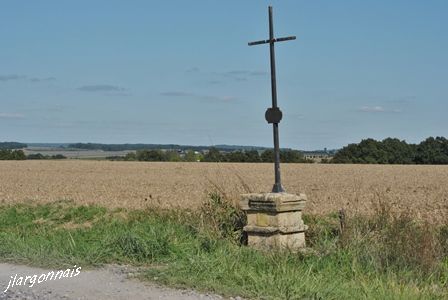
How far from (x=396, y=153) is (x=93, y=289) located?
250 ft

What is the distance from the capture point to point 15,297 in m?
7.64

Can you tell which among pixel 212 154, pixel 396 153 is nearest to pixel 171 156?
pixel 396 153

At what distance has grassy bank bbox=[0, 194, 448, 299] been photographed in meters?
7.85

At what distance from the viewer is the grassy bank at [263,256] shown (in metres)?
7.85

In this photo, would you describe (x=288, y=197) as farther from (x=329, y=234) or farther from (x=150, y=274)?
(x=150, y=274)

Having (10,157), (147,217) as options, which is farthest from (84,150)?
(147,217)

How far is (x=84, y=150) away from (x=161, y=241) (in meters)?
101

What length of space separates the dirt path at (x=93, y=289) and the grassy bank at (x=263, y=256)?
1.00 feet

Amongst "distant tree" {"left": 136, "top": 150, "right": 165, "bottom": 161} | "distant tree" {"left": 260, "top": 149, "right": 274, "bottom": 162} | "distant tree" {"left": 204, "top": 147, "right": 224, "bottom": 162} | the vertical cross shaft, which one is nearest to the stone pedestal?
the vertical cross shaft

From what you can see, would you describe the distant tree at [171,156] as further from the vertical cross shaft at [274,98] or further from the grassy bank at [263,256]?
the vertical cross shaft at [274,98]

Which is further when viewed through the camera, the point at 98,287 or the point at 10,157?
the point at 10,157

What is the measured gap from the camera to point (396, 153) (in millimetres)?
80875

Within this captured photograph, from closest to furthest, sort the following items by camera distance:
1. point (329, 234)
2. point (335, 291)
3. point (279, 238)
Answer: point (335, 291) < point (279, 238) < point (329, 234)

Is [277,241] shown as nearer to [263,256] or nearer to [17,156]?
[263,256]
